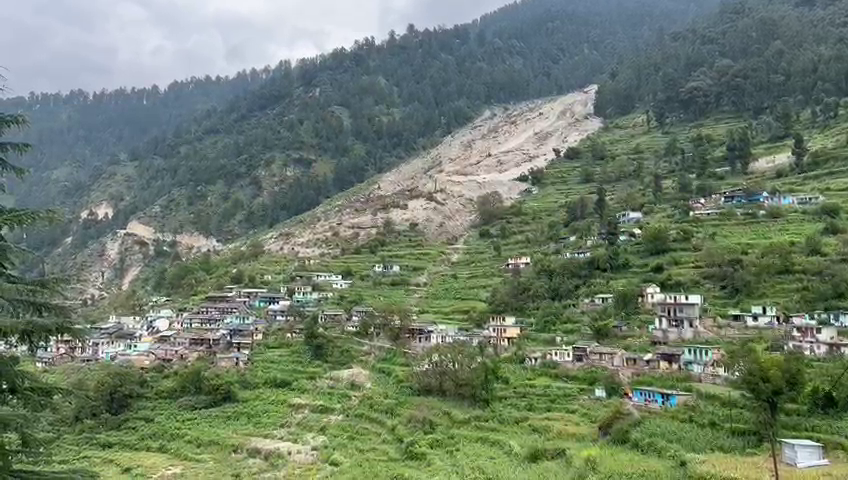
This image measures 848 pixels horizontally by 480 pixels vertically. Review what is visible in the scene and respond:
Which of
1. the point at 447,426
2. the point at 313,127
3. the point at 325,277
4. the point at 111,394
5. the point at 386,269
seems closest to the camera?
the point at 447,426

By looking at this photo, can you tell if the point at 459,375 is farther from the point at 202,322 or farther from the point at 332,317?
the point at 202,322

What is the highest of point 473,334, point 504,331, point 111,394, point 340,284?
point 340,284

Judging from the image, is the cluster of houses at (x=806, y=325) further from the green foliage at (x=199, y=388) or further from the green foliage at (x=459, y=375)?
the green foliage at (x=199, y=388)

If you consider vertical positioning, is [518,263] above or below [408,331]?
above

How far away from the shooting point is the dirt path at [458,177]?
6022cm

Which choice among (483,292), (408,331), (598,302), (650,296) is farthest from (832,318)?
(483,292)

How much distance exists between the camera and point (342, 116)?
102 metres

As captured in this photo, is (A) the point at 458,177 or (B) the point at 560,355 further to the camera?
(A) the point at 458,177

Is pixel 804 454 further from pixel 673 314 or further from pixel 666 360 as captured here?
pixel 673 314

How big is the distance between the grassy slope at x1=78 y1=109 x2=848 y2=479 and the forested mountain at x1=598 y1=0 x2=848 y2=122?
2275 cm

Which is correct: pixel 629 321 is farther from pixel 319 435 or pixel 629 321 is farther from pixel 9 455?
pixel 9 455

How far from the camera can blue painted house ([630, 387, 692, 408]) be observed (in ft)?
77.5

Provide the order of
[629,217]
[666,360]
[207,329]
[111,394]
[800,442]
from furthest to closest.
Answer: [629,217] → [207,329] → [111,394] → [666,360] → [800,442]

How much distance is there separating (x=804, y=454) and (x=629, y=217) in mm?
29672
